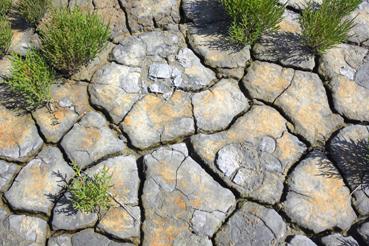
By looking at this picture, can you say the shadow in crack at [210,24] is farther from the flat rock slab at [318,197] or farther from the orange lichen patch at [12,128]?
the orange lichen patch at [12,128]

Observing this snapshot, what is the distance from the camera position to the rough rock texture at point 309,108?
3678mm

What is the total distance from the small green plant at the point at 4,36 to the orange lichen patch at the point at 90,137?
1.14 meters

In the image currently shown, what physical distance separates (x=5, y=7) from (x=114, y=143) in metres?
1.75

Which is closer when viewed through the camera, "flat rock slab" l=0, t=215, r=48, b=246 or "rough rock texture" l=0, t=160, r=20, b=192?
"flat rock slab" l=0, t=215, r=48, b=246

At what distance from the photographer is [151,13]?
4316mm

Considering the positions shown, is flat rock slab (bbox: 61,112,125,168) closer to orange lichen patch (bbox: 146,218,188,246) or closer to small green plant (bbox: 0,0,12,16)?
orange lichen patch (bbox: 146,218,188,246)

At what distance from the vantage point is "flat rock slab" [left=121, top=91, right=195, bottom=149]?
3.61 meters

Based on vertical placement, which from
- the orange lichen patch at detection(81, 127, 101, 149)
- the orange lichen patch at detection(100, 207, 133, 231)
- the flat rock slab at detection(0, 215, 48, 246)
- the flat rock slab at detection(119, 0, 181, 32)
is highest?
the flat rock slab at detection(119, 0, 181, 32)

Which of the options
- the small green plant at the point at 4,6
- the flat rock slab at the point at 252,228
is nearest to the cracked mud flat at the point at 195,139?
the flat rock slab at the point at 252,228

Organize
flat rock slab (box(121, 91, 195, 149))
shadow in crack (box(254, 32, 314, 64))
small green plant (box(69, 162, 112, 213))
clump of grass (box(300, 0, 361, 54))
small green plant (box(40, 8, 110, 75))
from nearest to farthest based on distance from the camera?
small green plant (box(69, 162, 112, 213)) → flat rock slab (box(121, 91, 195, 149)) → small green plant (box(40, 8, 110, 75)) → clump of grass (box(300, 0, 361, 54)) → shadow in crack (box(254, 32, 314, 64))

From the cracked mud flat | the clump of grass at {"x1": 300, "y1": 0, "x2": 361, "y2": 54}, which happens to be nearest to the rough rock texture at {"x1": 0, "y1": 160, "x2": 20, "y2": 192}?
the cracked mud flat

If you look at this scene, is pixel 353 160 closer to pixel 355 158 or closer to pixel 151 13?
pixel 355 158

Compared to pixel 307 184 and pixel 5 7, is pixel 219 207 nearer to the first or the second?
pixel 307 184

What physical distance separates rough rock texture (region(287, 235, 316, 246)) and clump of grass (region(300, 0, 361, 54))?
1.68 metres
